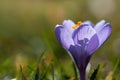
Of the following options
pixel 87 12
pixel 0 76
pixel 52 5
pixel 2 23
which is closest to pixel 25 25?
pixel 2 23

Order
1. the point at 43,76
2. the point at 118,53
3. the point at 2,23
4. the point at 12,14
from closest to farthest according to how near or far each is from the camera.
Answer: the point at 43,76
the point at 118,53
the point at 2,23
the point at 12,14

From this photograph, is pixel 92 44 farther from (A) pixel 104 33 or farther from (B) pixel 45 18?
(B) pixel 45 18

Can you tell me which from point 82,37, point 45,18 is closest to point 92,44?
point 82,37

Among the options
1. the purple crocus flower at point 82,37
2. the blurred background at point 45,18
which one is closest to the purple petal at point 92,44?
the purple crocus flower at point 82,37

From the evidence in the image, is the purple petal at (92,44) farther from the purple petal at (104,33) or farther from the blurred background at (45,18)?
the blurred background at (45,18)

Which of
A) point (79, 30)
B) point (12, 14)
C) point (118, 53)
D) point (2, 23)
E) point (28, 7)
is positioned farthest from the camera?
point (28, 7)

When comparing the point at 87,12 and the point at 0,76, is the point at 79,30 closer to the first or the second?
the point at 0,76

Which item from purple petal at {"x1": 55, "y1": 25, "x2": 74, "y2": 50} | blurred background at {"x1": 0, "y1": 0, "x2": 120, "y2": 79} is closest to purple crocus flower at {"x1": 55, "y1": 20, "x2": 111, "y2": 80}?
purple petal at {"x1": 55, "y1": 25, "x2": 74, "y2": 50}
